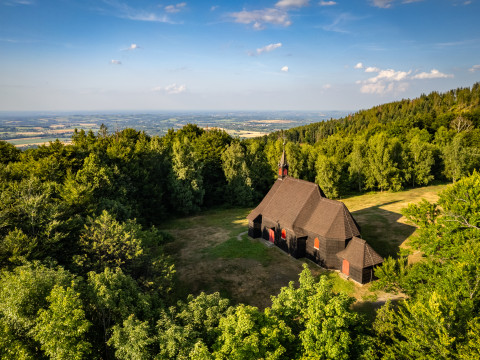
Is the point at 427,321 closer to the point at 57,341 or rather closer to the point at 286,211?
the point at 57,341

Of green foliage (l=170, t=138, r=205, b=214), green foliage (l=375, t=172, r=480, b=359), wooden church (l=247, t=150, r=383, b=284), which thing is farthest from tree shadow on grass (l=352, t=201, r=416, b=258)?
green foliage (l=170, t=138, r=205, b=214)

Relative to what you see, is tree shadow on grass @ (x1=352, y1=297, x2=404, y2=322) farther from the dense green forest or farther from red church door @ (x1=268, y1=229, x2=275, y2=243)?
red church door @ (x1=268, y1=229, x2=275, y2=243)

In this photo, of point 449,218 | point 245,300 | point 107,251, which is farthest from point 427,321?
point 107,251

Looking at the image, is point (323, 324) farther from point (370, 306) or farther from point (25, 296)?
point (25, 296)

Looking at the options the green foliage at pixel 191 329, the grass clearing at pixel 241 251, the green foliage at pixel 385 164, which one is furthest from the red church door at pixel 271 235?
the green foliage at pixel 385 164

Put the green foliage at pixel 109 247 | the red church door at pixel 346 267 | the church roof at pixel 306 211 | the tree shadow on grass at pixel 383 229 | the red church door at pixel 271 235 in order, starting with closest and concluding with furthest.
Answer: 1. the green foliage at pixel 109 247
2. the red church door at pixel 346 267
3. the church roof at pixel 306 211
4. the tree shadow on grass at pixel 383 229
5. the red church door at pixel 271 235

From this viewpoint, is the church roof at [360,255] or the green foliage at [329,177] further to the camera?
the green foliage at [329,177]

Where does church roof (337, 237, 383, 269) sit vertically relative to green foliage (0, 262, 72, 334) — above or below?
below

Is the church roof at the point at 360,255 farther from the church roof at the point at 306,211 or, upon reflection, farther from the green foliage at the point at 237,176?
the green foliage at the point at 237,176
